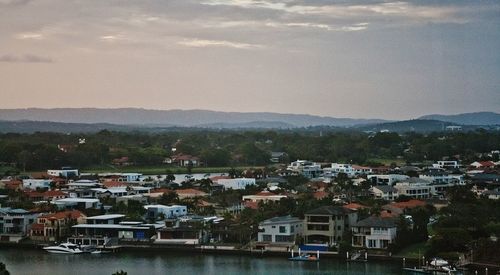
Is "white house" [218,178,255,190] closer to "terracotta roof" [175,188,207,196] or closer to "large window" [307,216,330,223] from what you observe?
"terracotta roof" [175,188,207,196]

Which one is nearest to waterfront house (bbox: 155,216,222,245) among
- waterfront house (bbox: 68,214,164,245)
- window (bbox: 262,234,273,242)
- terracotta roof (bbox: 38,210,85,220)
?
→ waterfront house (bbox: 68,214,164,245)

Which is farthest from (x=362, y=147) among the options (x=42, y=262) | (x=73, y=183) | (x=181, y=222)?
(x=42, y=262)

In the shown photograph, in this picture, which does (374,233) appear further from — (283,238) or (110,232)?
(110,232)

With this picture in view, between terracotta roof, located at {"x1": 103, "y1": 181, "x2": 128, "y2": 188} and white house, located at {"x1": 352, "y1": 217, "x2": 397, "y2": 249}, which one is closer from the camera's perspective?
white house, located at {"x1": 352, "y1": 217, "x2": 397, "y2": 249}

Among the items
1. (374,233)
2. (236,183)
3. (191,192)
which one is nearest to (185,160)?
(236,183)

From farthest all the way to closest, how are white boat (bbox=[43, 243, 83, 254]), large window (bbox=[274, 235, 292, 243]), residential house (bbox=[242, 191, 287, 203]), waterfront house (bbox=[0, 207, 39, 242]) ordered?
residential house (bbox=[242, 191, 287, 203]), waterfront house (bbox=[0, 207, 39, 242]), white boat (bbox=[43, 243, 83, 254]), large window (bbox=[274, 235, 292, 243])
